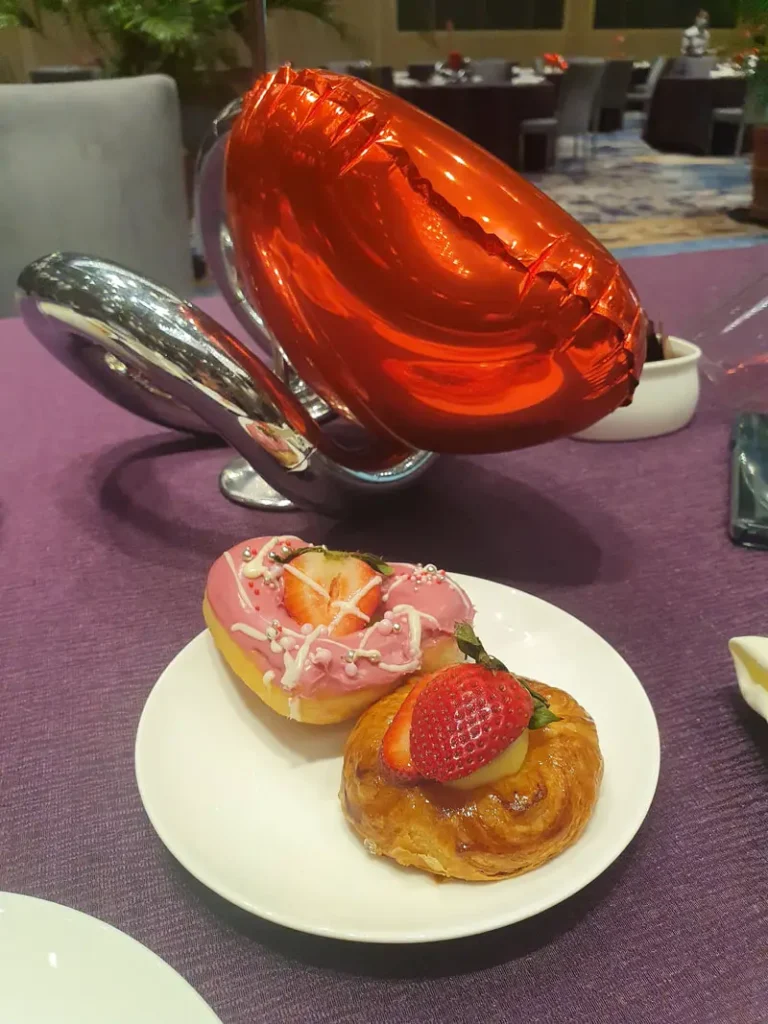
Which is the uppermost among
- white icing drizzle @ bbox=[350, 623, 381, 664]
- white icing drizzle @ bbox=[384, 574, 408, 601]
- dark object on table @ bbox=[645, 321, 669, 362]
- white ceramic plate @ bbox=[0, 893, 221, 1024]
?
dark object on table @ bbox=[645, 321, 669, 362]

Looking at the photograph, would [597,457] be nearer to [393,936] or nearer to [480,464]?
[480,464]

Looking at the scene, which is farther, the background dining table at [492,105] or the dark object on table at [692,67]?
the dark object on table at [692,67]

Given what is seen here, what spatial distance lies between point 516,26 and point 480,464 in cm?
648

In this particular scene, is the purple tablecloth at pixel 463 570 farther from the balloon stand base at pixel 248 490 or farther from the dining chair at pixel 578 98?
the dining chair at pixel 578 98

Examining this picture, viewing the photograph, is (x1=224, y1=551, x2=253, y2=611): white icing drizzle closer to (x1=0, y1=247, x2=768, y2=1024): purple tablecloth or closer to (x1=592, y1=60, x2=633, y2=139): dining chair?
(x1=0, y1=247, x2=768, y2=1024): purple tablecloth

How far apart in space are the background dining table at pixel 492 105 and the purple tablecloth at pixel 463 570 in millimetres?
3943

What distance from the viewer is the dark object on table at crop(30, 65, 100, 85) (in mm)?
2922

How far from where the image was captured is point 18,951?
266 mm

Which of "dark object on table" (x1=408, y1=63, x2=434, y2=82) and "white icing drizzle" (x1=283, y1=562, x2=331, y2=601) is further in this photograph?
"dark object on table" (x1=408, y1=63, x2=434, y2=82)

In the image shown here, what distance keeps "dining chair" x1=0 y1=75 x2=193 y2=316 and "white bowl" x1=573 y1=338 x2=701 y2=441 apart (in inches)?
29.2

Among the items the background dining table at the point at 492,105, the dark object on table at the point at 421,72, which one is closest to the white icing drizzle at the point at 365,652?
the background dining table at the point at 492,105

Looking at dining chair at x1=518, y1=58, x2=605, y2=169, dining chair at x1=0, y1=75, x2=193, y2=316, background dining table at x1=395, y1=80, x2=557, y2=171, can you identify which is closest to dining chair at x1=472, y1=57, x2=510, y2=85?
dining chair at x1=518, y1=58, x2=605, y2=169

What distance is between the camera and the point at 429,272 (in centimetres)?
41

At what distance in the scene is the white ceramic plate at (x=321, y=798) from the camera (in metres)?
0.29
